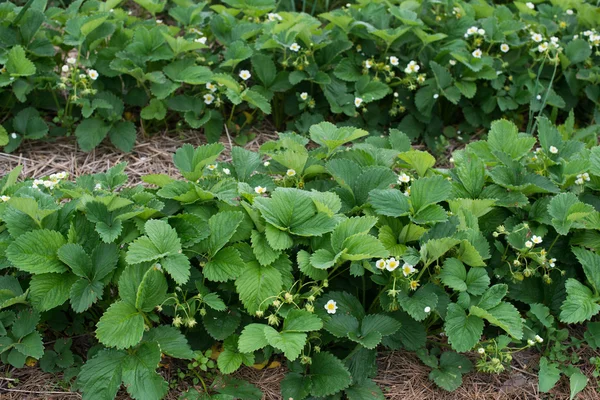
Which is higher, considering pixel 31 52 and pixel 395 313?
pixel 31 52

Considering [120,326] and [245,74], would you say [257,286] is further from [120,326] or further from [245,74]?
[245,74]

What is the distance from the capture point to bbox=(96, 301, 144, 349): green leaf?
5.96 ft

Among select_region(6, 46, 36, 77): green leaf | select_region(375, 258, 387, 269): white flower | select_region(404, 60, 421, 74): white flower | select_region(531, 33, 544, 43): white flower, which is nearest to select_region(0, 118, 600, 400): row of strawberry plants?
select_region(375, 258, 387, 269): white flower

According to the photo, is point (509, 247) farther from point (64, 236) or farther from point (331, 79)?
point (64, 236)

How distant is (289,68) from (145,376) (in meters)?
1.78

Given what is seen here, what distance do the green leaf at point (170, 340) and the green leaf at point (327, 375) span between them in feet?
1.24

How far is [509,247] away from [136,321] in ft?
4.25

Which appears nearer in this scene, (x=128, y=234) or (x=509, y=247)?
(x=128, y=234)

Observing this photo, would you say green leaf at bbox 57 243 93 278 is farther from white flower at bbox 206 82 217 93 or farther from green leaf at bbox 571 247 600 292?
green leaf at bbox 571 247 600 292

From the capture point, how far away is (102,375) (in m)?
1.88

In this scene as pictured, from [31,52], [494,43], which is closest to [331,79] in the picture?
[494,43]

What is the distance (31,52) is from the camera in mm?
2895

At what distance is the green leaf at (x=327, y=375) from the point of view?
1924 mm

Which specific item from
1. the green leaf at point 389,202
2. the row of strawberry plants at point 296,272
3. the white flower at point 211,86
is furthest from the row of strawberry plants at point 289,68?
the green leaf at point 389,202
